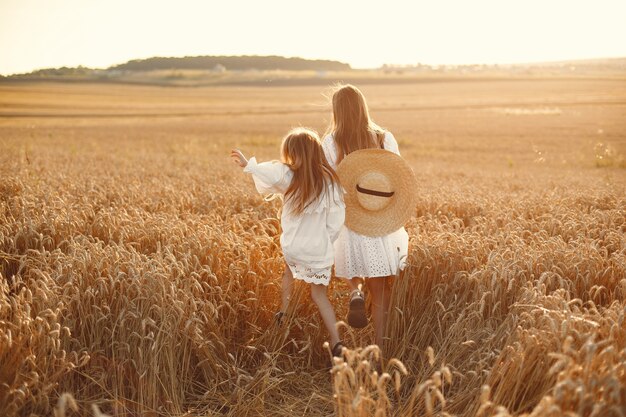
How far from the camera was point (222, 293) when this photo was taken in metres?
4.61

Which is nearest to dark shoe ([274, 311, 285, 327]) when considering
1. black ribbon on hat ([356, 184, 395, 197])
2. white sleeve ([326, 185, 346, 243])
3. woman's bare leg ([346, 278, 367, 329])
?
woman's bare leg ([346, 278, 367, 329])

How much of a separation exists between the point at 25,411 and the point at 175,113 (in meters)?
54.8

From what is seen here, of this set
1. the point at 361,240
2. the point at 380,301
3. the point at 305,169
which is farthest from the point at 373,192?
the point at 380,301

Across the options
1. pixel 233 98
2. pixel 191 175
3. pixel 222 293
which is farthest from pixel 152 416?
pixel 233 98

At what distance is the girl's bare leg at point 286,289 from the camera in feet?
14.9

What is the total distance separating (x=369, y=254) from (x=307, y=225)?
61 centimetres

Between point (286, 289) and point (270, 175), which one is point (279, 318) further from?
point (270, 175)

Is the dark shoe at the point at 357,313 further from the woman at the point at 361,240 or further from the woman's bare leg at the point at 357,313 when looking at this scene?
the woman at the point at 361,240

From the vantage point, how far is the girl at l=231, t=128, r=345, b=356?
4.54 meters

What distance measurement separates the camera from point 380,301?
4.82 m

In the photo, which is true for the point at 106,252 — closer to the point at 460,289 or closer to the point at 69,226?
the point at 69,226

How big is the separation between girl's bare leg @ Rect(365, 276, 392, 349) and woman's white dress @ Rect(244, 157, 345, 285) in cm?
50

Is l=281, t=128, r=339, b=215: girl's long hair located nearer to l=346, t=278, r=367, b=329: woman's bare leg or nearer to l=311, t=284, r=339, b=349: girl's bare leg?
l=311, t=284, r=339, b=349: girl's bare leg

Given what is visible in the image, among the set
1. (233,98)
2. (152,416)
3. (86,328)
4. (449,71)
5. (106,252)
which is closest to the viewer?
(152,416)
